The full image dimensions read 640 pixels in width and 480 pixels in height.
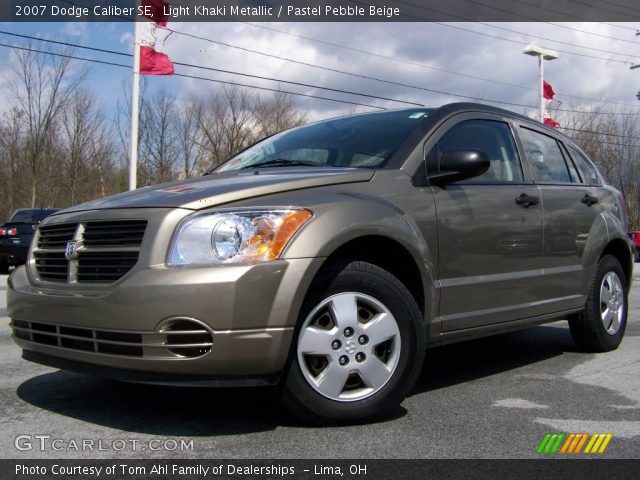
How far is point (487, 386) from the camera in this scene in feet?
13.7

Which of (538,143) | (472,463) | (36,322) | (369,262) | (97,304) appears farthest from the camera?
(538,143)

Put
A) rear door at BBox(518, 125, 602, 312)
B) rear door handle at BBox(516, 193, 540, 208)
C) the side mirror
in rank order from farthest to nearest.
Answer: rear door at BBox(518, 125, 602, 312)
rear door handle at BBox(516, 193, 540, 208)
the side mirror

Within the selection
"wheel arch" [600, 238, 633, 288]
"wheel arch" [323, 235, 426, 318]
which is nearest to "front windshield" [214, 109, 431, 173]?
"wheel arch" [323, 235, 426, 318]

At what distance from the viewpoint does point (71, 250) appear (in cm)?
329

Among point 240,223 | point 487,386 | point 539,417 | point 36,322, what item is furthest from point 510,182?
point 36,322

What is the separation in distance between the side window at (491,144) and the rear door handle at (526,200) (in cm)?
16

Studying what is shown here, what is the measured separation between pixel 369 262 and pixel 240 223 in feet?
2.72

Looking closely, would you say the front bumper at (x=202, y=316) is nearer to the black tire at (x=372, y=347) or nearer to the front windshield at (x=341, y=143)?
the black tire at (x=372, y=347)

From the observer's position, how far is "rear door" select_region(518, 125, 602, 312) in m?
4.61

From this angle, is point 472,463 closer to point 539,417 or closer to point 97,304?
point 539,417

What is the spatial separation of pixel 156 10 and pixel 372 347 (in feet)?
55.1

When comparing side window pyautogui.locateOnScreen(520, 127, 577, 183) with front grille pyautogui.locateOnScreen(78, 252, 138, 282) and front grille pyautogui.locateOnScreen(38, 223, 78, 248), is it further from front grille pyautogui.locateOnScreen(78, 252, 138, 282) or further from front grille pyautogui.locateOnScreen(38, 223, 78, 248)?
front grille pyautogui.locateOnScreen(38, 223, 78, 248)

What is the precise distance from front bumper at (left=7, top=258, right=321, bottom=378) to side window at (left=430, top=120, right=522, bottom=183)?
1619 millimetres

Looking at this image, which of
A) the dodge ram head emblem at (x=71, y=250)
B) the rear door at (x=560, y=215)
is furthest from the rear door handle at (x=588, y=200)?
the dodge ram head emblem at (x=71, y=250)
